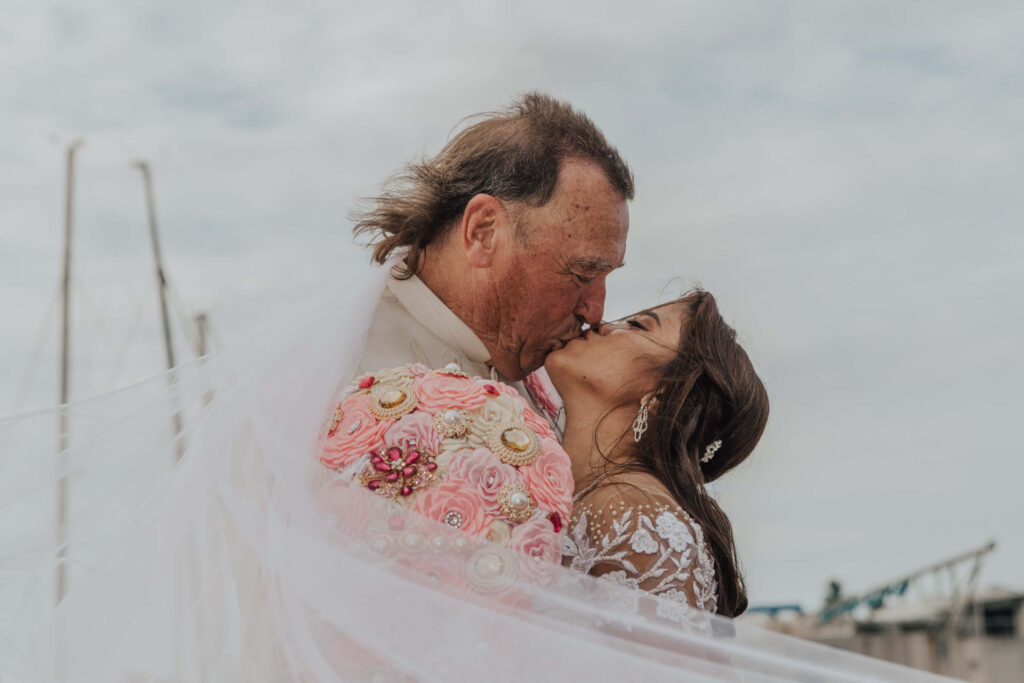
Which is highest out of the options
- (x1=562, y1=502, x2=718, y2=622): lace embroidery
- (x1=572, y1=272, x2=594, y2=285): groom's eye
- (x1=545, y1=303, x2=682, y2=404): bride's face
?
(x1=572, y1=272, x2=594, y2=285): groom's eye

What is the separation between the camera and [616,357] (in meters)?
3.45

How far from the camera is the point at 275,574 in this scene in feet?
7.93

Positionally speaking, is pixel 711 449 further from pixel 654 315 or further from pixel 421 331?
pixel 421 331

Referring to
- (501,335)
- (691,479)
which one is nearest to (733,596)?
(691,479)

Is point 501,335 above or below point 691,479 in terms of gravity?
above

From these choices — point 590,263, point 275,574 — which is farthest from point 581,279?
point 275,574

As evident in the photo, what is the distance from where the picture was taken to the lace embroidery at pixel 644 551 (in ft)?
9.84

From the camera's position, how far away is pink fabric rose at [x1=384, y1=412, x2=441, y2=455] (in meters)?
2.46

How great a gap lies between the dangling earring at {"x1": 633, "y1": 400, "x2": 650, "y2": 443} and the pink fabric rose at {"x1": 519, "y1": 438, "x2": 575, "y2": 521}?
33.0 inches

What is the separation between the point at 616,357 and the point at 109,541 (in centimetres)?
152

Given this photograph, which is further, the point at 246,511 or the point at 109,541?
the point at 109,541

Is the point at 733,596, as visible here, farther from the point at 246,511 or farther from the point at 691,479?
the point at 246,511

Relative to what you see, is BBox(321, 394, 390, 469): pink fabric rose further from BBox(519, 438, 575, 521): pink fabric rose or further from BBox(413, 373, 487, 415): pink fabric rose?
BBox(519, 438, 575, 521): pink fabric rose

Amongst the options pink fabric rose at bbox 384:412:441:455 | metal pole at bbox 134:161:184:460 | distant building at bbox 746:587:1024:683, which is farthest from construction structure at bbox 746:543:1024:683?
pink fabric rose at bbox 384:412:441:455
